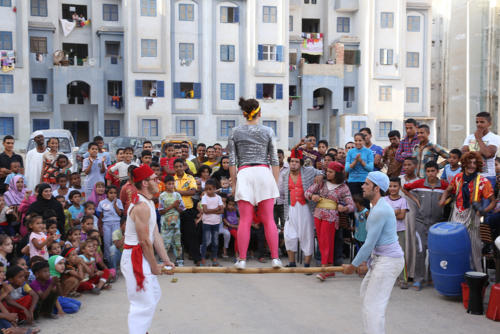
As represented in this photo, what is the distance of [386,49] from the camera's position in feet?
132

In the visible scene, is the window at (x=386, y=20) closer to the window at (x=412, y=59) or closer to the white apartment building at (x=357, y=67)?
the white apartment building at (x=357, y=67)

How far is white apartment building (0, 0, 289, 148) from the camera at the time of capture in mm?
34812

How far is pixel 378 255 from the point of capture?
573 cm

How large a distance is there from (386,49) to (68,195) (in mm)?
34941

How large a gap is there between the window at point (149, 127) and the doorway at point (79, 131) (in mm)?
5144

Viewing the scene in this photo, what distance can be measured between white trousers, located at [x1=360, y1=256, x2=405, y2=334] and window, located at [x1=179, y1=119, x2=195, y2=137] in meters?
31.8

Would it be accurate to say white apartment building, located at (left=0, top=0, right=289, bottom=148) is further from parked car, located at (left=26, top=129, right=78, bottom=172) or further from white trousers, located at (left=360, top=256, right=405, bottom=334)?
white trousers, located at (left=360, top=256, right=405, bottom=334)

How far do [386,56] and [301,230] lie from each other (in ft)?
111

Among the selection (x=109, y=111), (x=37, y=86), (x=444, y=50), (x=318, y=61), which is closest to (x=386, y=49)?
(x=318, y=61)

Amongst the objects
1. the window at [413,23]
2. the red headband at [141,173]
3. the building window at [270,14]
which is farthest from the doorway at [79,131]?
the red headband at [141,173]

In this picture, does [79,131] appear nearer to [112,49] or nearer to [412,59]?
[112,49]

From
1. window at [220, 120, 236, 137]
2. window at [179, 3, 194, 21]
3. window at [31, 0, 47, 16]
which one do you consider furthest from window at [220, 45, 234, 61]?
window at [31, 0, 47, 16]

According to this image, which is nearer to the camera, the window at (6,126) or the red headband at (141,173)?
the red headband at (141,173)

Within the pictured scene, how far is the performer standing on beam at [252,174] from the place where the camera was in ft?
20.4
